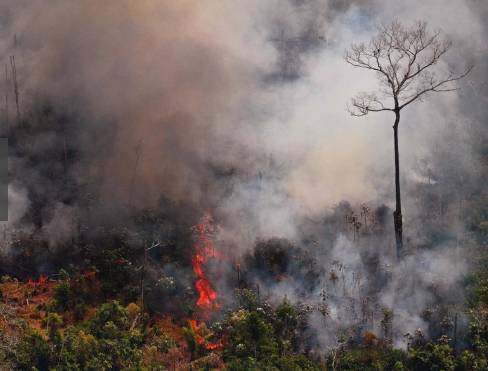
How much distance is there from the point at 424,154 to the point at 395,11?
7873mm

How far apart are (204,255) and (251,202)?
2867mm

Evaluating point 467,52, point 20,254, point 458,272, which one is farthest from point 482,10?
point 20,254

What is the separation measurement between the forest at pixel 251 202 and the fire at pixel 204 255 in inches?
2.8

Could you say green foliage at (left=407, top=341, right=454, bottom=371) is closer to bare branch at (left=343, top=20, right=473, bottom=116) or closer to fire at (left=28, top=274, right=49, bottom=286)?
bare branch at (left=343, top=20, right=473, bottom=116)

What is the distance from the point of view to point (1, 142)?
76.0 ft

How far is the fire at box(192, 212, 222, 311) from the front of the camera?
59.9ft

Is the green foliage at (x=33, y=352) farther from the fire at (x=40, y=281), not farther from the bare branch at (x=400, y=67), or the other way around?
the bare branch at (x=400, y=67)

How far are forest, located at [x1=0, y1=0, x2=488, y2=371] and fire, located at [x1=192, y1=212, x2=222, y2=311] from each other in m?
0.07

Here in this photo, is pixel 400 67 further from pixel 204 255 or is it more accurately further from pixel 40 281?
pixel 40 281

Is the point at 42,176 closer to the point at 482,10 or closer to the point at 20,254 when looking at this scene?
the point at 20,254

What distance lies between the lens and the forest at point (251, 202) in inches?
650

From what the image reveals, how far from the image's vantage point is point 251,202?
68.8 feet

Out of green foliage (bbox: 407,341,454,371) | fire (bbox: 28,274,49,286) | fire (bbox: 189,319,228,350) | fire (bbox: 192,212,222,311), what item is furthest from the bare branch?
fire (bbox: 28,274,49,286)

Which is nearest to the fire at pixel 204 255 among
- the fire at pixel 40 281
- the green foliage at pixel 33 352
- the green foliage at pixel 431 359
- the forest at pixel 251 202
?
the forest at pixel 251 202
